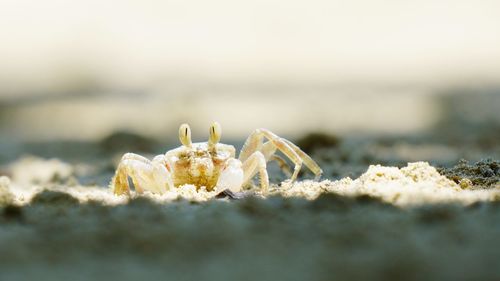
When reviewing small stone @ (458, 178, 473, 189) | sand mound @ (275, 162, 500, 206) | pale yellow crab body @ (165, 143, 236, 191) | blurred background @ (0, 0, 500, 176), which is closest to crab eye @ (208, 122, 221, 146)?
pale yellow crab body @ (165, 143, 236, 191)

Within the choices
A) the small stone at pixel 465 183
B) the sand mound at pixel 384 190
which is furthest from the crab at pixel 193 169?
the small stone at pixel 465 183

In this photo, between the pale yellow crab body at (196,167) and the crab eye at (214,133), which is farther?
the crab eye at (214,133)

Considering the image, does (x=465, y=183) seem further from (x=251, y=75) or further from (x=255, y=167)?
(x=251, y=75)

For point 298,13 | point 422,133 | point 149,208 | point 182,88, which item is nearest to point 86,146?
point 422,133

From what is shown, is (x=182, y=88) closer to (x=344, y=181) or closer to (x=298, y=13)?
(x=298, y=13)

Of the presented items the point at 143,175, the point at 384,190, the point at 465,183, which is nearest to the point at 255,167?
the point at 143,175

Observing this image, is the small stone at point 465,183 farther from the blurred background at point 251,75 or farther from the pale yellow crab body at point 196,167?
the blurred background at point 251,75
